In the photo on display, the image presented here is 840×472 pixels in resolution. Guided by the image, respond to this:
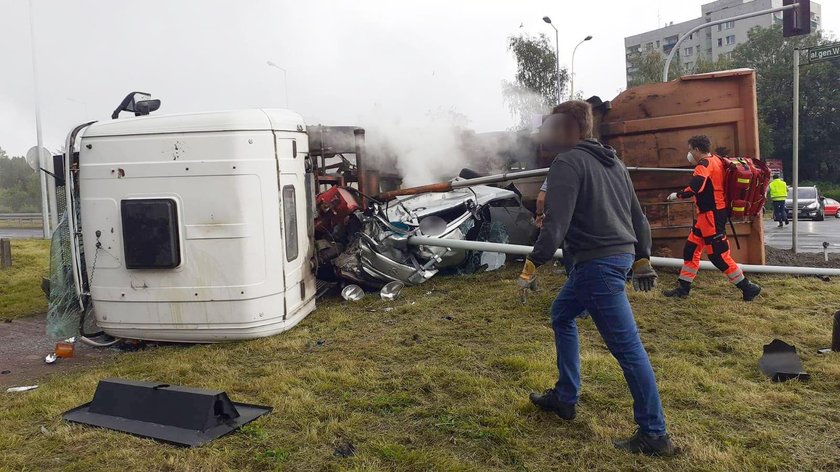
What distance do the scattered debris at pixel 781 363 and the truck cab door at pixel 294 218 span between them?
399cm

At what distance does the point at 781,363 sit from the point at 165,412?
157 inches

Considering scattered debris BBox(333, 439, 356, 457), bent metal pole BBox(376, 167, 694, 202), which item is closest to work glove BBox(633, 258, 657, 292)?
scattered debris BBox(333, 439, 356, 457)

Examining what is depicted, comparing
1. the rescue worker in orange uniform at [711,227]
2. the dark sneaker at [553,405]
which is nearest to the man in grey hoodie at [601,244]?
the dark sneaker at [553,405]

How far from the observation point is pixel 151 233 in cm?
527

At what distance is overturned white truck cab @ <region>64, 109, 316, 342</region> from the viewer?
17.3ft

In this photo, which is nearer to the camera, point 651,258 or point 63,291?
point 63,291

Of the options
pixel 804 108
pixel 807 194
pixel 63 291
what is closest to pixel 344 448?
pixel 63 291

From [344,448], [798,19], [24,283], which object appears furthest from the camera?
[798,19]

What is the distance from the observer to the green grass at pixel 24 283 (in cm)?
798

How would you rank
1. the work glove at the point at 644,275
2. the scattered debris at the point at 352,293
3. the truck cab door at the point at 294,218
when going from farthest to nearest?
the scattered debris at the point at 352,293 < the truck cab door at the point at 294,218 < the work glove at the point at 644,275

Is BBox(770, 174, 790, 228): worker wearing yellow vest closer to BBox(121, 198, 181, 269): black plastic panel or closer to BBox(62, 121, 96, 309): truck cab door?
BBox(121, 198, 181, 269): black plastic panel

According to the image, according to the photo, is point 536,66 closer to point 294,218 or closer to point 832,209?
point 832,209

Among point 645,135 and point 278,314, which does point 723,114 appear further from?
point 278,314

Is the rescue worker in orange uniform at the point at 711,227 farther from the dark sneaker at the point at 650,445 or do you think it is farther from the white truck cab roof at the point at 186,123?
the white truck cab roof at the point at 186,123
